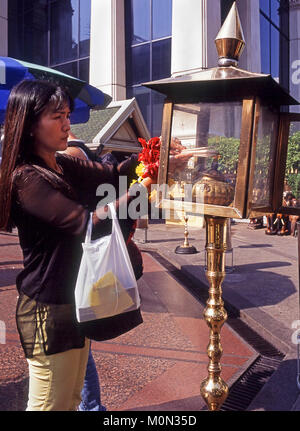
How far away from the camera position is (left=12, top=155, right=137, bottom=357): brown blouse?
66.4 inches

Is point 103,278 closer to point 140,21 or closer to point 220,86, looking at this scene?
point 220,86

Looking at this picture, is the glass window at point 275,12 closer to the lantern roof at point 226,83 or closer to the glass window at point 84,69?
the glass window at point 84,69

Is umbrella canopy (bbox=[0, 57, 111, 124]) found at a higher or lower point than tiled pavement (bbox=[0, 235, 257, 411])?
higher

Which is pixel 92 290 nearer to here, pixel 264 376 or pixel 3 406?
pixel 3 406

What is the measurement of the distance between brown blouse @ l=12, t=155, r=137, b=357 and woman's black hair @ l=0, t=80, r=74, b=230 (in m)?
0.05

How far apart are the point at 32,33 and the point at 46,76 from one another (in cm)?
1981

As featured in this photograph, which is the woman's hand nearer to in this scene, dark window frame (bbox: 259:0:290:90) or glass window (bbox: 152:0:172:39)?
glass window (bbox: 152:0:172:39)

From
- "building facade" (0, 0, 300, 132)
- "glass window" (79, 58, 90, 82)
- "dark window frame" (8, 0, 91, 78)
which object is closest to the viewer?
"building facade" (0, 0, 300, 132)

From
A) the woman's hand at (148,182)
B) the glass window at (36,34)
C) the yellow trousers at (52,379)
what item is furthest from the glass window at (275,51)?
the yellow trousers at (52,379)

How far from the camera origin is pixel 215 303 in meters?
2.45

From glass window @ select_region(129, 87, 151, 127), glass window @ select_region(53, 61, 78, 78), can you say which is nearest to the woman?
glass window @ select_region(129, 87, 151, 127)

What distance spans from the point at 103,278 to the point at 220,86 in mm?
1132

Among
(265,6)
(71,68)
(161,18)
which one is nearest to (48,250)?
(161,18)

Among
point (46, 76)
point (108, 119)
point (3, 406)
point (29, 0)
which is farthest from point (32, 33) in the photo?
point (3, 406)
